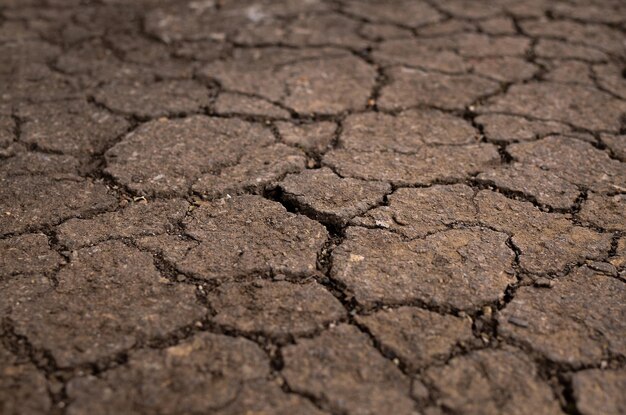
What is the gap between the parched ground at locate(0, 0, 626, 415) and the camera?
156cm

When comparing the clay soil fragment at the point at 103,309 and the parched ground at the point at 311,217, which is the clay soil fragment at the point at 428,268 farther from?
the clay soil fragment at the point at 103,309

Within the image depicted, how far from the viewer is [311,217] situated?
205 cm

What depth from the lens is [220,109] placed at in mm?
2602

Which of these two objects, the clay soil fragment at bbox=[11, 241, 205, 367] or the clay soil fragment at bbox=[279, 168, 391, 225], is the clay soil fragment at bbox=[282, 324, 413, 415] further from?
the clay soil fragment at bbox=[279, 168, 391, 225]

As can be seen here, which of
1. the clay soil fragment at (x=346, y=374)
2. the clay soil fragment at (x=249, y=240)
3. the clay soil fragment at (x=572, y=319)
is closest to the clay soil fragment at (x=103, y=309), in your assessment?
the clay soil fragment at (x=249, y=240)

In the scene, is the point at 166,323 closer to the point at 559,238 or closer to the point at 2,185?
the point at 2,185

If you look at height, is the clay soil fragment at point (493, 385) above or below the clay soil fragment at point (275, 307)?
below

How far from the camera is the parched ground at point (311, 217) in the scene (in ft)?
5.11

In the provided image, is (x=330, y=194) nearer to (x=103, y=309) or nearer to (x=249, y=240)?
(x=249, y=240)

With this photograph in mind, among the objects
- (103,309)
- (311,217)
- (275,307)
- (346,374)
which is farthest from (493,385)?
(103,309)

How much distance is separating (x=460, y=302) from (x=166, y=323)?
0.71 meters

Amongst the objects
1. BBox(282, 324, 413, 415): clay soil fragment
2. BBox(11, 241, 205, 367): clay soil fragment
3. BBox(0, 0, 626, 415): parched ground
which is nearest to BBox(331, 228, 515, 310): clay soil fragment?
BBox(0, 0, 626, 415): parched ground

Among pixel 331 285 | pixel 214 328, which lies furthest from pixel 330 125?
pixel 214 328

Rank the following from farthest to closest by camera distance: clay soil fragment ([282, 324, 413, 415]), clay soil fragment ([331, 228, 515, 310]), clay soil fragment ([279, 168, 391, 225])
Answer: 1. clay soil fragment ([279, 168, 391, 225])
2. clay soil fragment ([331, 228, 515, 310])
3. clay soil fragment ([282, 324, 413, 415])
